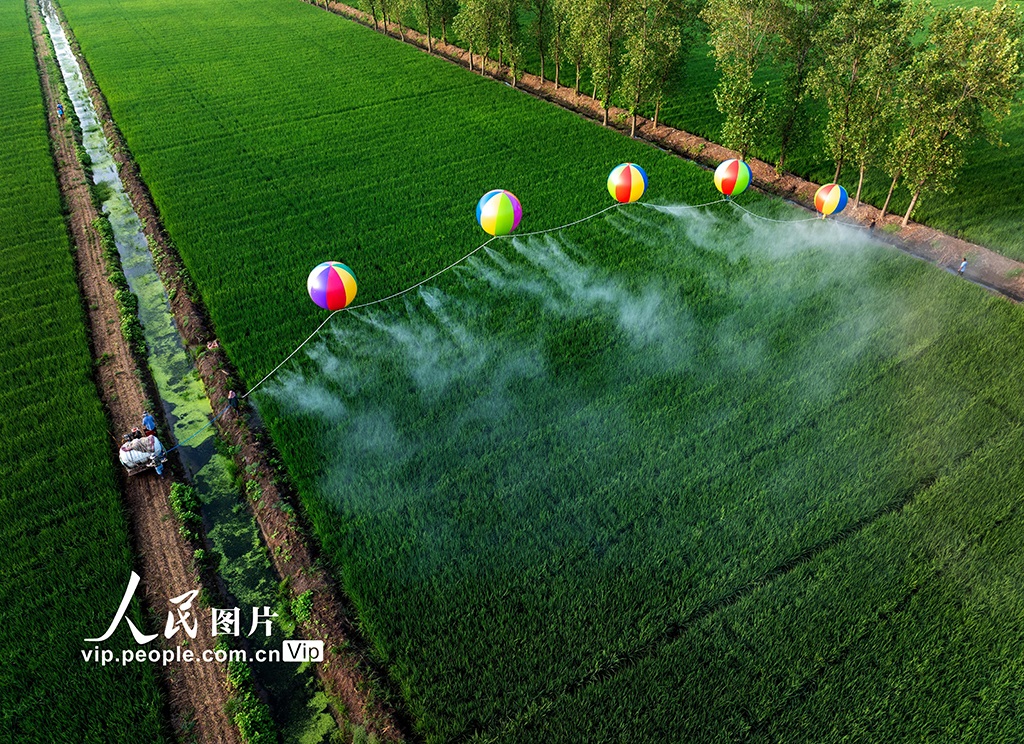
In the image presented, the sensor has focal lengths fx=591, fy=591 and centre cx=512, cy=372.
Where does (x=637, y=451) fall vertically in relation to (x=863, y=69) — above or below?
below

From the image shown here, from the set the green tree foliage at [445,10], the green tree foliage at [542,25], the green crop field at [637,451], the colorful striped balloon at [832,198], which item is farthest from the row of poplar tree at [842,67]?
the green tree foliage at [445,10]

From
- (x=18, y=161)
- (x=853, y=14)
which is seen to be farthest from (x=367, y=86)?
(x=853, y=14)

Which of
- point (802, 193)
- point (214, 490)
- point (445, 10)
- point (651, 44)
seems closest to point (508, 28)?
point (445, 10)

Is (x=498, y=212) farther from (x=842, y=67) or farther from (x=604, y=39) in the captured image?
(x=604, y=39)

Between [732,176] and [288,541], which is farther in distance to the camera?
[732,176]

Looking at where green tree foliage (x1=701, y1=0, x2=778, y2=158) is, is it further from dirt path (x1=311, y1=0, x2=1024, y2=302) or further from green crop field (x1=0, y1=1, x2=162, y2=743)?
green crop field (x1=0, y1=1, x2=162, y2=743)

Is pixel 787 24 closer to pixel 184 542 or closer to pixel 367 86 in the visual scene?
pixel 367 86
